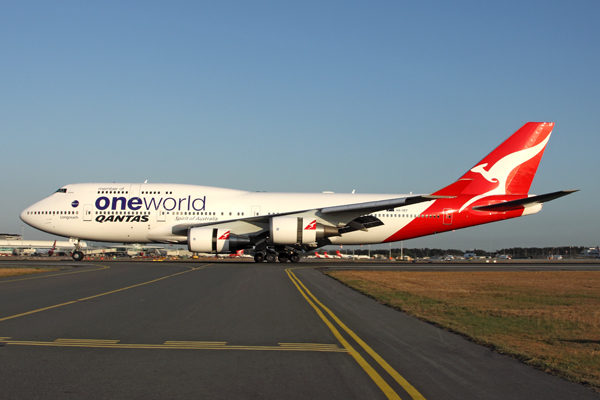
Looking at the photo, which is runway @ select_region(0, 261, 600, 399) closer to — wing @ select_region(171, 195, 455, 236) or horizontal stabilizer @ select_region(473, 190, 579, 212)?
wing @ select_region(171, 195, 455, 236)

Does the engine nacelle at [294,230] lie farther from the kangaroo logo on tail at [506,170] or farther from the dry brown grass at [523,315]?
the dry brown grass at [523,315]

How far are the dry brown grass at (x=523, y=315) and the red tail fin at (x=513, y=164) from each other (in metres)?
16.5

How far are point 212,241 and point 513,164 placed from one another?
21.8 metres

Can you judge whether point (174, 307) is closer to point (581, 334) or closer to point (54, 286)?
Result: point (54, 286)

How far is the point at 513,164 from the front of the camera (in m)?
35.3

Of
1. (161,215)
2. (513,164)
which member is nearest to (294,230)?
(161,215)

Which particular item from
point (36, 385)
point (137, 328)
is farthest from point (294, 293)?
point (36, 385)

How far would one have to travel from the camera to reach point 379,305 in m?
12.7

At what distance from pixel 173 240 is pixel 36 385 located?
96.6ft

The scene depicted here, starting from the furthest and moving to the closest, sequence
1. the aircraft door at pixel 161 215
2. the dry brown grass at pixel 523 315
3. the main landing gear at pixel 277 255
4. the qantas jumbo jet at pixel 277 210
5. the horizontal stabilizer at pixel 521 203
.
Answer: the main landing gear at pixel 277 255 → the aircraft door at pixel 161 215 → the qantas jumbo jet at pixel 277 210 → the horizontal stabilizer at pixel 521 203 → the dry brown grass at pixel 523 315

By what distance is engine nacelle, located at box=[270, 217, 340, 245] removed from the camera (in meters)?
31.4

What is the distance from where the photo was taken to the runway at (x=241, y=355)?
195 inches

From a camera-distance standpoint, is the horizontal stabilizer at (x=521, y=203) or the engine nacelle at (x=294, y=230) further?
the engine nacelle at (x=294, y=230)

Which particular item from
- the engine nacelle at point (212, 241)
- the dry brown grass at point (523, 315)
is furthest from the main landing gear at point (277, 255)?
the dry brown grass at point (523, 315)
